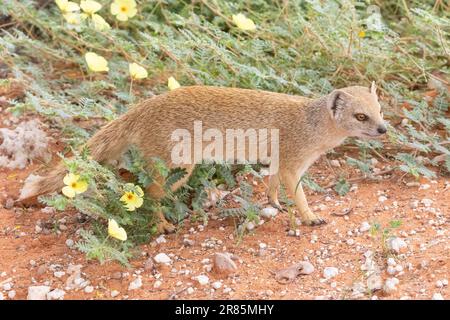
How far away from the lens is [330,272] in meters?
3.19

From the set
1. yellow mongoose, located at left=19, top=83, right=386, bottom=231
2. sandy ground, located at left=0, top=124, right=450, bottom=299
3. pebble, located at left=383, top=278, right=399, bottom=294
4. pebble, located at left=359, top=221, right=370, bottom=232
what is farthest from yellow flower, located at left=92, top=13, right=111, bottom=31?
pebble, located at left=383, top=278, right=399, bottom=294

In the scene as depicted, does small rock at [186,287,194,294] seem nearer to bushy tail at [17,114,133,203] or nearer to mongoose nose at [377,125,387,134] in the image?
bushy tail at [17,114,133,203]

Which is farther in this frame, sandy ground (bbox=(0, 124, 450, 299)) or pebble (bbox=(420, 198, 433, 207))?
pebble (bbox=(420, 198, 433, 207))

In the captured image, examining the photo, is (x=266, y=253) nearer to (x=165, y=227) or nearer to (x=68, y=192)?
(x=165, y=227)

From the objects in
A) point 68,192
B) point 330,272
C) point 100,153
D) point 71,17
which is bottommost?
point 100,153

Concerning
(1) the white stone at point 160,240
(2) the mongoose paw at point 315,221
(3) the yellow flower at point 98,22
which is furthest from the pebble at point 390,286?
(3) the yellow flower at point 98,22

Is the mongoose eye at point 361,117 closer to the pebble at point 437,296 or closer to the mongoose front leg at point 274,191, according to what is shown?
the mongoose front leg at point 274,191

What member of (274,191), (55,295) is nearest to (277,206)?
(274,191)

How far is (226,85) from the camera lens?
171 inches

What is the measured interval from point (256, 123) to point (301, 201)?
0.47 metres

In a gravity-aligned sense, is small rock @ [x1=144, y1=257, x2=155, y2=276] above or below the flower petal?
below

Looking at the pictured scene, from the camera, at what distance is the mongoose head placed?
3590 mm

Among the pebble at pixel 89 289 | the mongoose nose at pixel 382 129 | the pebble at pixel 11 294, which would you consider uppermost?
the mongoose nose at pixel 382 129

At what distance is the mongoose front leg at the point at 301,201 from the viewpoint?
3639 millimetres
